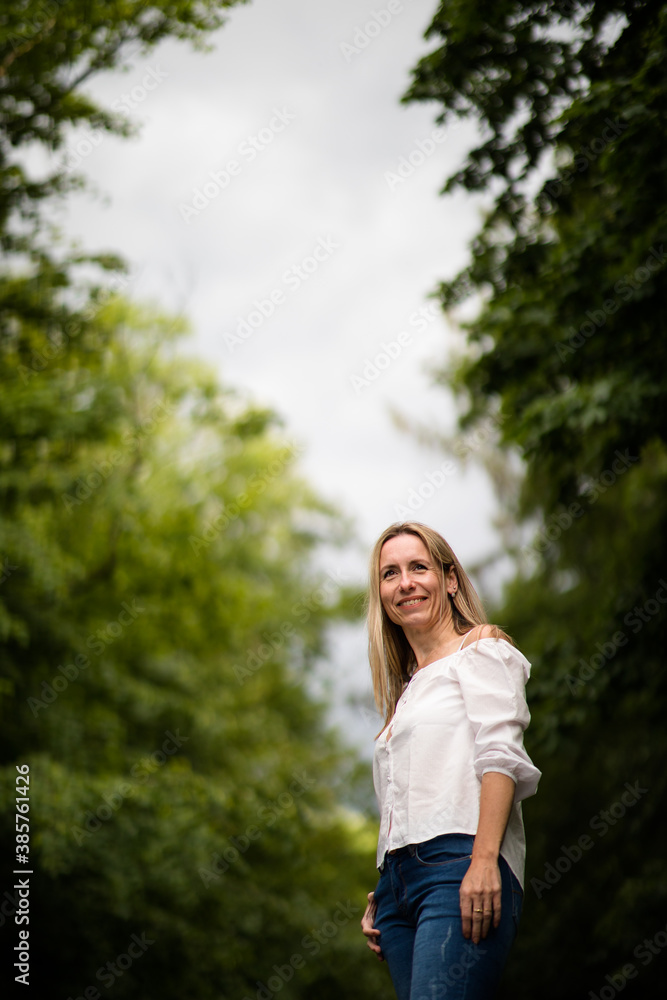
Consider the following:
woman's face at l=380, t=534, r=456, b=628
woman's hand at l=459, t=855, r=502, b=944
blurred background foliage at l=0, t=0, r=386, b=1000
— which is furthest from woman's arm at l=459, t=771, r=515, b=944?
blurred background foliage at l=0, t=0, r=386, b=1000

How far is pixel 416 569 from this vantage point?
2479mm

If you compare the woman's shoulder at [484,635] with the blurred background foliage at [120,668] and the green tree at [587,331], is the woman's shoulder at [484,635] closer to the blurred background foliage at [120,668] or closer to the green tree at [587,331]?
the green tree at [587,331]

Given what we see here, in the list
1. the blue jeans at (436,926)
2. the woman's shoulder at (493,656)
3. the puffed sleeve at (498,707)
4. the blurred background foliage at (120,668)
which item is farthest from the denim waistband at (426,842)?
the blurred background foliage at (120,668)

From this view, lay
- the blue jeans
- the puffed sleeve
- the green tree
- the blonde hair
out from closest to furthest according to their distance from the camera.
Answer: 1. the blue jeans
2. the puffed sleeve
3. the blonde hair
4. the green tree

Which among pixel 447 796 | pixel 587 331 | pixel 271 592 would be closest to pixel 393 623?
pixel 447 796

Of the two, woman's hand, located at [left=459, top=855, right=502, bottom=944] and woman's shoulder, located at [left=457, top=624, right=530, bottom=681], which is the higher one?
woman's shoulder, located at [left=457, top=624, right=530, bottom=681]

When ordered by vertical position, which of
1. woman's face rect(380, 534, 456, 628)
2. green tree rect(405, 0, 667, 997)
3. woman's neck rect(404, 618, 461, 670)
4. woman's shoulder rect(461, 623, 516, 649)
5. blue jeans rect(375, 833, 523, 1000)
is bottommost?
blue jeans rect(375, 833, 523, 1000)

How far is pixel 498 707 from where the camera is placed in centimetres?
208

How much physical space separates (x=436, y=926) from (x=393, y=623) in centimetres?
88

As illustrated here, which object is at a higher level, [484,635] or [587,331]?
[587,331]

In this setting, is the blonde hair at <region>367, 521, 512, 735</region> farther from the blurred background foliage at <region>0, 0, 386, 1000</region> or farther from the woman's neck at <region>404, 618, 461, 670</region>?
the blurred background foliage at <region>0, 0, 386, 1000</region>

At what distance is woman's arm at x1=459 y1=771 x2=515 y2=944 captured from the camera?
6.25 feet

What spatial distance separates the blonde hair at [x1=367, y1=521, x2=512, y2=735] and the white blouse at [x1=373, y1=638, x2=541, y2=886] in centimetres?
26

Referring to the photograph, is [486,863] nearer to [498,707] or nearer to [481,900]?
[481,900]
